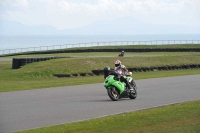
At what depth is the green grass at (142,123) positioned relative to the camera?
1084 cm

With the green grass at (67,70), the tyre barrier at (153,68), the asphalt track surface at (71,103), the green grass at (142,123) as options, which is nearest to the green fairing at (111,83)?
the asphalt track surface at (71,103)

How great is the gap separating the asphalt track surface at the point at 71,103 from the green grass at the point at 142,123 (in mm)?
718

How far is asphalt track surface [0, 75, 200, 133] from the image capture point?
1294cm

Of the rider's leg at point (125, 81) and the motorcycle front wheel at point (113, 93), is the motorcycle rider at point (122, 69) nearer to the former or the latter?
the rider's leg at point (125, 81)

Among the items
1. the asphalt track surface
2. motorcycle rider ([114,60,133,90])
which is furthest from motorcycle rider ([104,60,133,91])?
the asphalt track surface

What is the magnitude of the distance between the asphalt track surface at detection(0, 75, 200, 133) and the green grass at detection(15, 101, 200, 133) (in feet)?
2.36

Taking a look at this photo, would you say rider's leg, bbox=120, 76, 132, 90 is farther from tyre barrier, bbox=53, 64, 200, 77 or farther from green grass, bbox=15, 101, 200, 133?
tyre barrier, bbox=53, 64, 200, 77

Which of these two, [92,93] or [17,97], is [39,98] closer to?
[17,97]

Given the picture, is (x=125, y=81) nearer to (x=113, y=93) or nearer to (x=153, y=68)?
(x=113, y=93)

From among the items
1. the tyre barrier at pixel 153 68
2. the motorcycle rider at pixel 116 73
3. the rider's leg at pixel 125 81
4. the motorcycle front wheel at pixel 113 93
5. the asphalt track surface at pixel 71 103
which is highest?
the motorcycle rider at pixel 116 73

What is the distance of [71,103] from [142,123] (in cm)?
529

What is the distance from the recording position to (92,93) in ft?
68.8

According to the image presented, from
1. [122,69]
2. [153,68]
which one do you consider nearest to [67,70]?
[153,68]

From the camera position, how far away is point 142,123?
12.0 m
